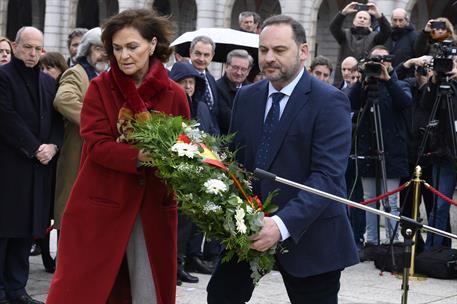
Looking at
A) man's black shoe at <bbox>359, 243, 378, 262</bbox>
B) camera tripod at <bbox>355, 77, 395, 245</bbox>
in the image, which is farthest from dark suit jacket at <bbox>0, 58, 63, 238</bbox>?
man's black shoe at <bbox>359, 243, 378, 262</bbox>

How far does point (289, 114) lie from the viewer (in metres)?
4.73

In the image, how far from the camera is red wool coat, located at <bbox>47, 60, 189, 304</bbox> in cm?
487

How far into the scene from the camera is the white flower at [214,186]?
14.3 ft

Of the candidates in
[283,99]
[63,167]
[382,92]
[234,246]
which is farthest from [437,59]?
[234,246]

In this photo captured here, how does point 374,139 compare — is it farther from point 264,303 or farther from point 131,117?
point 131,117

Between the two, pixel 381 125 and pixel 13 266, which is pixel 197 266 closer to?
pixel 13 266

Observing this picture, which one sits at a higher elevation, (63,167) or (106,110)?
(106,110)

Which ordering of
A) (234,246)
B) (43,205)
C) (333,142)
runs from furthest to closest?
(43,205) → (333,142) → (234,246)

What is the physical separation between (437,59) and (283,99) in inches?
194

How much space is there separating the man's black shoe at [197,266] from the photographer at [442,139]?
258 cm

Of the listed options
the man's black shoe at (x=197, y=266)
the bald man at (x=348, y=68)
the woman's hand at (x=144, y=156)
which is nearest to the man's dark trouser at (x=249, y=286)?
the woman's hand at (x=144, y=156)

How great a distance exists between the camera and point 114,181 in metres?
4.96

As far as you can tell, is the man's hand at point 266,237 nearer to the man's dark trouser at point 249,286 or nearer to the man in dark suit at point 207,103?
the man's dark trouser at point 249,286

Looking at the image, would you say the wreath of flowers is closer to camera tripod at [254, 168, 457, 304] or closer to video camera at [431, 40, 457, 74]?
camera tripod at [254, 168, 457, 304]
